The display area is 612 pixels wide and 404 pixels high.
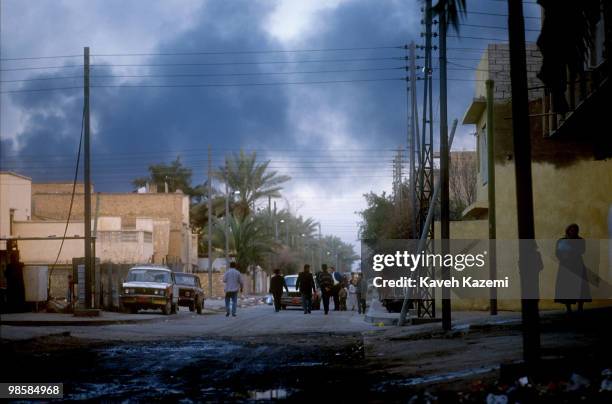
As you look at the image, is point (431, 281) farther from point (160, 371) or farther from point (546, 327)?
point (160, 371)

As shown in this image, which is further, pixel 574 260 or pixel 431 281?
pixel 431 281

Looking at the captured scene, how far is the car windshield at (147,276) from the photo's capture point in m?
32.8

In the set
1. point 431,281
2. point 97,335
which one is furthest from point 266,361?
point 431,281

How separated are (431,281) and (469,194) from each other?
25.7 meters

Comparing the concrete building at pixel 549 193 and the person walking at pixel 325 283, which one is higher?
the concrete building at pixel 549 193

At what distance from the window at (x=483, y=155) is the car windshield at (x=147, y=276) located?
1238 centimetres

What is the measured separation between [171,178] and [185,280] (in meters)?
50.4

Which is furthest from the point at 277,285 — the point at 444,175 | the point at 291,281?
the point at 444,175

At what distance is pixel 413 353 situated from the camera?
12.7 meters

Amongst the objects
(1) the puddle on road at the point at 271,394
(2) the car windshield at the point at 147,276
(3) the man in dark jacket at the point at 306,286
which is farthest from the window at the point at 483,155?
(1) the puddle on road at the point at 271,394

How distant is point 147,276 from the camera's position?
108ft

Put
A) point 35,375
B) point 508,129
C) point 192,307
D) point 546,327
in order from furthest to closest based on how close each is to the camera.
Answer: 1. point 192,307
2. point 508,129
3. point 546,327
4. point 35,375

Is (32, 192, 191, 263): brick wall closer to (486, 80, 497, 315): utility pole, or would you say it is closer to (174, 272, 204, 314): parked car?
(174, 272, 204, 314): parked car

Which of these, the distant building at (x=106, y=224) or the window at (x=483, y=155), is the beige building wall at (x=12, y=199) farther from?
the window at (x=483, y=155)
